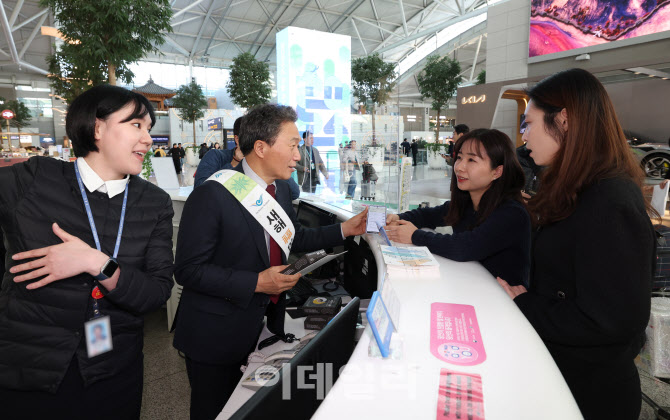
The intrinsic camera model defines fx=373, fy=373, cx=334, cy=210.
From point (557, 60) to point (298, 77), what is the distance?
635 cm

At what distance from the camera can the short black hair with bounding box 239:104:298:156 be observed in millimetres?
1552

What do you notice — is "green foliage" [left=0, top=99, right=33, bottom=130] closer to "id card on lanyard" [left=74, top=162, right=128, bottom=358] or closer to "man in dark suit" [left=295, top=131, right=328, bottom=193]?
"man in dark suit" [left=295, top=131, right=328, bottom=193]

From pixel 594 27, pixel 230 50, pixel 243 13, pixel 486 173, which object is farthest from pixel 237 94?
pixel 486 173

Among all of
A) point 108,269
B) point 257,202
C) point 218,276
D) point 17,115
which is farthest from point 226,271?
point 17,115

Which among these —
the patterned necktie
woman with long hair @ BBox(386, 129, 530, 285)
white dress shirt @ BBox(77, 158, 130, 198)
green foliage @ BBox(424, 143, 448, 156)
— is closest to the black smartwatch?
white dress shirt @ BBox(77, 158, 130, 198)

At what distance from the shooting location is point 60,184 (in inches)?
45.0

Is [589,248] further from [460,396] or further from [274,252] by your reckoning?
[274,252]

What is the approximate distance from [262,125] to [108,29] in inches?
219

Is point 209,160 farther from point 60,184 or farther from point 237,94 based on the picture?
point 237,94

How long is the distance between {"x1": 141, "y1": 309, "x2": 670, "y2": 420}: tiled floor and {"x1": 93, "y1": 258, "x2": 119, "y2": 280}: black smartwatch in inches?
68.3

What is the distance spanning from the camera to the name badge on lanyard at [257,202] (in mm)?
1497

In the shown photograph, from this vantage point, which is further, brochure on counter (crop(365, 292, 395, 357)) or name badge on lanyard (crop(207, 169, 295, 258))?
name badge on lanyard (crop(207, 169, 295, 258))

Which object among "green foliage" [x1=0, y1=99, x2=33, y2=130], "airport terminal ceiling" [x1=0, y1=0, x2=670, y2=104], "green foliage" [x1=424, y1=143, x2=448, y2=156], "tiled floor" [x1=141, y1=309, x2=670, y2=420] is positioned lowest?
"tiled floor" [x1=141, y1=309, x2=670, y2=420]

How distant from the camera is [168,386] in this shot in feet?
8.73
